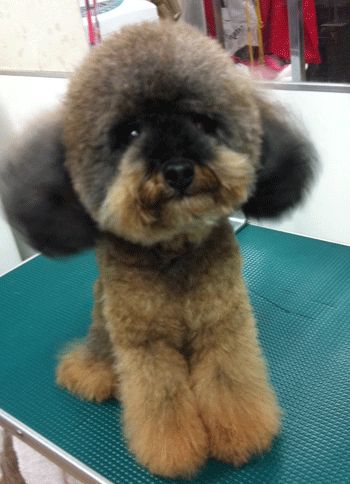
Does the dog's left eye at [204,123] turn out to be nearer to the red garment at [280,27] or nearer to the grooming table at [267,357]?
the grooming table at [267,357]

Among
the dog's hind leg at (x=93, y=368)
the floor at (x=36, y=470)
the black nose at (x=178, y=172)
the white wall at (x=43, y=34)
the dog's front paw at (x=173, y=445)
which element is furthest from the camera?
the white wall at (x=43, y=34)

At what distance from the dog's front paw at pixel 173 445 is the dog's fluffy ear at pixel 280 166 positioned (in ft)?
1.20

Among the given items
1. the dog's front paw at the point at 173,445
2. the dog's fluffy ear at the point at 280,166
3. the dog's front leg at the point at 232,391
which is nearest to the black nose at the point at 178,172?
the dog's fluffy ear at the point at 280,166

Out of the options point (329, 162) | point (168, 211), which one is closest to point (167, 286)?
point (168, 211)

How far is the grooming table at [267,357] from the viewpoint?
0.86m

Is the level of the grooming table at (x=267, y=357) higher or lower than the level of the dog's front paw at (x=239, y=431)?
lower

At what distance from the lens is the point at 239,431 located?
0.84 metres

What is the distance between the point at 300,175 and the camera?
32.0 inches

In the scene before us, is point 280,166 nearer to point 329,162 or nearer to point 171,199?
point 171,199

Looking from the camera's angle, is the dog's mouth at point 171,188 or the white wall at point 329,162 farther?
the white wall at point 329,162

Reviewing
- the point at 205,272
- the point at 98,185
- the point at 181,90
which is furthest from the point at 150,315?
the point at 181,90

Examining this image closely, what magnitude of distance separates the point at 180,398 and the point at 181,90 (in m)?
0.49

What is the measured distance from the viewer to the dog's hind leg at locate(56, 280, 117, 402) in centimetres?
98

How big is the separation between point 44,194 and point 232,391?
0.45 m
